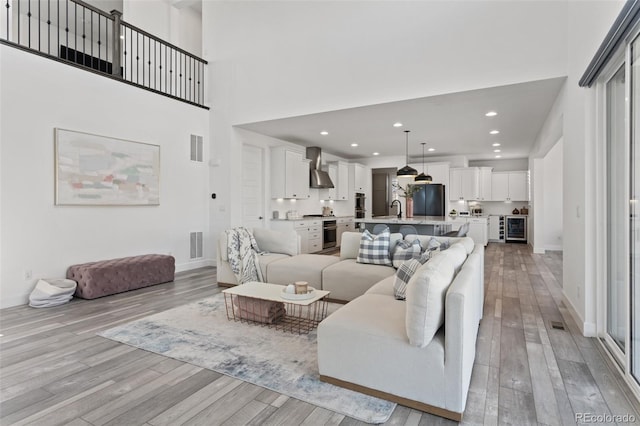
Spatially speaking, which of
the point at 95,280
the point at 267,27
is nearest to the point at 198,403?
the point at 95,280

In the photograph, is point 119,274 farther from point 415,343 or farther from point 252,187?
point 415,343

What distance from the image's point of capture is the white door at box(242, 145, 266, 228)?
7070mm

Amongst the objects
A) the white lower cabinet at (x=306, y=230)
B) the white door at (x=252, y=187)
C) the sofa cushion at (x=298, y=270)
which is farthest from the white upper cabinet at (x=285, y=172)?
the sofa cushion at (x=298, y=270)

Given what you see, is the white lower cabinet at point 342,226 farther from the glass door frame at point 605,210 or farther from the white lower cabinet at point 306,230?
the glass door frame at point 605,210

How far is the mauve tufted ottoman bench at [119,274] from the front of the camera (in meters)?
4.43

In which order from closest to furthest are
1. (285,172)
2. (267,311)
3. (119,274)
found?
(267,311) → (119,274) → (285,172)

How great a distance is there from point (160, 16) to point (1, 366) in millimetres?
7079

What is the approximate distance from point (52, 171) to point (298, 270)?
3424 millimetres

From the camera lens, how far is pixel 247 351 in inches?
112

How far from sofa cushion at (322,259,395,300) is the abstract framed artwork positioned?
11.0ft

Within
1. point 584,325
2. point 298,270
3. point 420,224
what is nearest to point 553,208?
point 420,224

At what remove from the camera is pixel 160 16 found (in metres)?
7.23

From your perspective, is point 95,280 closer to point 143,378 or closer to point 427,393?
point 143,378

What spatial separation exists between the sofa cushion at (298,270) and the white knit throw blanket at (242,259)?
0.76ft
